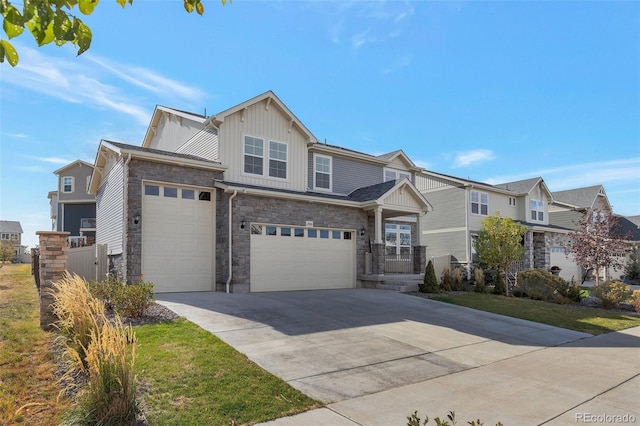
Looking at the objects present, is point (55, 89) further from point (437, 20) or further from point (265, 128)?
point (437, 20)

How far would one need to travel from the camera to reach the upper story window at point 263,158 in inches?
610

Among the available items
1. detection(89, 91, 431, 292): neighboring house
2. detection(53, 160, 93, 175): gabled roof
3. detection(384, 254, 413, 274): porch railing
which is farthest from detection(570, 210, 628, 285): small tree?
detection(53, 160, 93, 175): gabled roof

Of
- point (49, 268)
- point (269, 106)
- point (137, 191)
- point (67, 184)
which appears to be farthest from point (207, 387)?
point (67, 184)

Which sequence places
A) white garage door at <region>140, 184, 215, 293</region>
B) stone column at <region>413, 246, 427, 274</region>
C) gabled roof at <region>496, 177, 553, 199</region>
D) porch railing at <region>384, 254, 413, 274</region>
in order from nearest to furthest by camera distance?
white garage door at <region>140, 184, 215, 293</region>
stone column at <region>413, 246, 427, 274</region>
porch railing at <region>384, 254, 413, 274</region>
gabled roof at <region>496, 177, 553, 199</region>

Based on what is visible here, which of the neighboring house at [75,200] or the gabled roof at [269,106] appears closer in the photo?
the gabled roof at [269,106]

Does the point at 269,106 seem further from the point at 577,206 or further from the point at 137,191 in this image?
the point at 577,206

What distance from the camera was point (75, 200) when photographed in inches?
1305

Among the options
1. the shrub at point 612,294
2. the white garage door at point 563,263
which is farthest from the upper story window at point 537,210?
the shrub at point 612,294

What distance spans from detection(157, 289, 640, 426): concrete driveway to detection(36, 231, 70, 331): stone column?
2788 millimetres

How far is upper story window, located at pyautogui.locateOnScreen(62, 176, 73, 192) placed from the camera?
33531mm

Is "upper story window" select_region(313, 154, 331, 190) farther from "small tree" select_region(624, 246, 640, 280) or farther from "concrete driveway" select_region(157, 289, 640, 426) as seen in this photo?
"small tree" select_region(624, 246, 640, 280)

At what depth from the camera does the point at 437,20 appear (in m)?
9.88

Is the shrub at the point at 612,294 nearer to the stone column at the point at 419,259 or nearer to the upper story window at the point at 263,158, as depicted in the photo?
the stone column at the point at 419,259

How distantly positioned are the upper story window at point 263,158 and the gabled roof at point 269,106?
111cm
